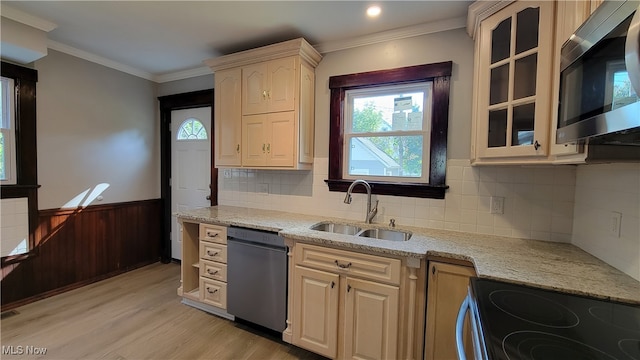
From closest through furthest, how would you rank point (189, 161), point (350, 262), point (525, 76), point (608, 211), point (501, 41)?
point (608, 211) < point (525, 76) < point (501, 41) < point (350, 262) < point (189, 161)

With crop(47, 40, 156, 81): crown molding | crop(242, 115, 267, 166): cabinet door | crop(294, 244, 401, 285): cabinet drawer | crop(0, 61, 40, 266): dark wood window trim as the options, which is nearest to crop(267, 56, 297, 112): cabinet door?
crop(242, 115, 267, 166): cabinet door

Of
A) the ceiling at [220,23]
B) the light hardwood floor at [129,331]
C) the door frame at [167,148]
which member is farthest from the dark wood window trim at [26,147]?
the door frame at [167,148]

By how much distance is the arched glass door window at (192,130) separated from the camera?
3.49 meters

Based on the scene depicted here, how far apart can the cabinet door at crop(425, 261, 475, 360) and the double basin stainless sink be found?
18.0 inches

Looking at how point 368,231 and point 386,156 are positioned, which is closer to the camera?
point 368,231

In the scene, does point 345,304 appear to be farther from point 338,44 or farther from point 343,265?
point 338,44

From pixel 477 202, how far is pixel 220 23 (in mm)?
2474

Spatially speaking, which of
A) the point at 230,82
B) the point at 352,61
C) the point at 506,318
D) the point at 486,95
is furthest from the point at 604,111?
the point at 230,82

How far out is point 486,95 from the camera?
171 cm

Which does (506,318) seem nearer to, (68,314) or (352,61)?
(352,61)

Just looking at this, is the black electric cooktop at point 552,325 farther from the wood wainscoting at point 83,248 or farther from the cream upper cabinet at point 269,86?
the wood wainscoting at point 83,248

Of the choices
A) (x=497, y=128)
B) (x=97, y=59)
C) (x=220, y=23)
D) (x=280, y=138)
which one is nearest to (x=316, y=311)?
(x=280, y=138)

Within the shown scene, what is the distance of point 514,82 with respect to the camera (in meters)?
1.57

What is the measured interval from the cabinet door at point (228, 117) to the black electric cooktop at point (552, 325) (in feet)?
7.65
